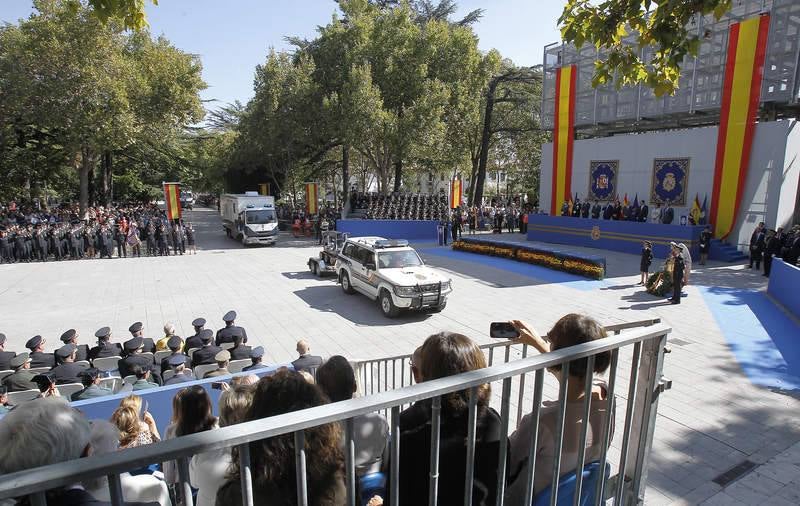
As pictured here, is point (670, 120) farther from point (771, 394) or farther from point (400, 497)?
point (400, 497)

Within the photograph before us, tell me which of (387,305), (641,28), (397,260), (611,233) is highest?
(641,28)

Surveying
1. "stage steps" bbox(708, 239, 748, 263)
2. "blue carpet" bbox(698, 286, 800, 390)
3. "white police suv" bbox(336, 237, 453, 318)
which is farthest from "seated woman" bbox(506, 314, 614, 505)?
"stage steps" bbox(708, 239, 748, 263)

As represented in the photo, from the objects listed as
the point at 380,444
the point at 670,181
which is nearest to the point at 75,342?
the point at 380,444

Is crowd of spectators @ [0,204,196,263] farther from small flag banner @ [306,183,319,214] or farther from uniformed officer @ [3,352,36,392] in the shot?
uniformed officer @ [3,352,36,392]

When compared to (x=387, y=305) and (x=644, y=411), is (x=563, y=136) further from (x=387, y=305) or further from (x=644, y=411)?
(x=644, y=411)

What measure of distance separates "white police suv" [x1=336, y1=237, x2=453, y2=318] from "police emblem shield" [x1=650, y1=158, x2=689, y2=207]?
1662cm

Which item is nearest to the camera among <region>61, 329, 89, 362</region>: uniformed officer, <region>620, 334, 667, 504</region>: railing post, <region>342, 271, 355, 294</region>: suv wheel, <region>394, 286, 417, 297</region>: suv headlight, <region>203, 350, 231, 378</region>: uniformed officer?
<region>620, 334, 667, 504</region>: railing post

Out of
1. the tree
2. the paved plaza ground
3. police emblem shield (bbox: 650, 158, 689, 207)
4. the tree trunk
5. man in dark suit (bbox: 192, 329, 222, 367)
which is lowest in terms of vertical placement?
the paved plaza ground

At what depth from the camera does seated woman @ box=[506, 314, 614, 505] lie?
2.51m

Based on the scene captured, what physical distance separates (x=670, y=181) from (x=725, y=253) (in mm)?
4841

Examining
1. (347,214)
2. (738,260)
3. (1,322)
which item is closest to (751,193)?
(738,260)

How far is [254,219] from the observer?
91.2 feet

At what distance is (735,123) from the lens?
67.9ft

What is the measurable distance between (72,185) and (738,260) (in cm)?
5213
